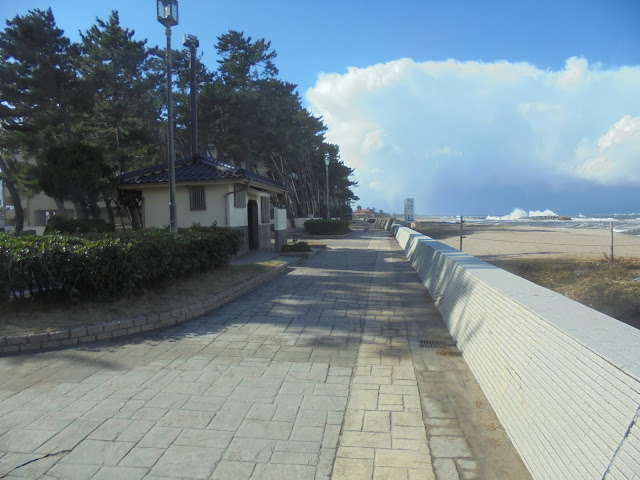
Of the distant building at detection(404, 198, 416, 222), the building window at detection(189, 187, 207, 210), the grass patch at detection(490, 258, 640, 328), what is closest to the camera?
the grass patch at detection(490, 258, 640, 328)

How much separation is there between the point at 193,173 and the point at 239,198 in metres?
1.82

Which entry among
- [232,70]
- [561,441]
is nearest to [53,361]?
[561,441]

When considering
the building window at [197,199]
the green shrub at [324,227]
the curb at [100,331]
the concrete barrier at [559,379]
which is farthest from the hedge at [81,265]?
the green shrub at [324,227]

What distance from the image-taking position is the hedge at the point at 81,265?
20.5 feet

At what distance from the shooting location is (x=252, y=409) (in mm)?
3918

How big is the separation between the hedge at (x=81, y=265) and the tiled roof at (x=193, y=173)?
741cm

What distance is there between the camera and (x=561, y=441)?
2508 mm

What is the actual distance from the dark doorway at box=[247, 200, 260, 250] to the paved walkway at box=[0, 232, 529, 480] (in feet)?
37.8

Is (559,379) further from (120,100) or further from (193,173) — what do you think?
(120,100)

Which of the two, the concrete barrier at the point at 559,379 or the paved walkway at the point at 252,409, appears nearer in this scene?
the concrete barrier at the point at 559,379

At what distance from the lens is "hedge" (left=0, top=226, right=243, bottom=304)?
6254 millimetres

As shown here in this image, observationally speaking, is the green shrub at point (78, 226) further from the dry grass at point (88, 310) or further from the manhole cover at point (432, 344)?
the manhole cover at point (432, 344)

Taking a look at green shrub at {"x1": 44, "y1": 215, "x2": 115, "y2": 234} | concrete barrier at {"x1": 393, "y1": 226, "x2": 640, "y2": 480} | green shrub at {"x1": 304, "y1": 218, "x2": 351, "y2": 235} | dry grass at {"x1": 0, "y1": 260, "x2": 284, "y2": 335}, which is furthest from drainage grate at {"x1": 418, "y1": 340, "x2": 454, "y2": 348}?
green shrub at {"x1": 304, "y1": 218, "x2": 351, "y2": 235}

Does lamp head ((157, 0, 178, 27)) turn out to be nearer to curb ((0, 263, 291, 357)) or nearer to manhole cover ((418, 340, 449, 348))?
curb ((0, 263, 291, 357))
